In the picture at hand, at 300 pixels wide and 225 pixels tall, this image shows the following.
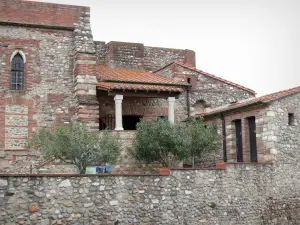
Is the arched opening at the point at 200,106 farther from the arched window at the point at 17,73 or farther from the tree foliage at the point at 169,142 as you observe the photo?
the arched window at the point at 17,73

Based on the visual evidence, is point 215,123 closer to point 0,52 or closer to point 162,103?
point 162,103

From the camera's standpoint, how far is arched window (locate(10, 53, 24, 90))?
2094 centimetres

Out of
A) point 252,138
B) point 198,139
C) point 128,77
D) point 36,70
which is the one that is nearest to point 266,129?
point 252,138

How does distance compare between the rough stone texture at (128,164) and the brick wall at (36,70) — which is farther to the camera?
the brick wall at (36,70)

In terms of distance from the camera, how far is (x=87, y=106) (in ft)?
67.6

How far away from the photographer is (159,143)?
18359 millimetres

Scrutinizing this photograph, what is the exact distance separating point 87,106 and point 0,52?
4540mm

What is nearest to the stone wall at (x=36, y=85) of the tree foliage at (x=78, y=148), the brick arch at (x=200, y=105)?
the tree foliage at (x=78, y=148)

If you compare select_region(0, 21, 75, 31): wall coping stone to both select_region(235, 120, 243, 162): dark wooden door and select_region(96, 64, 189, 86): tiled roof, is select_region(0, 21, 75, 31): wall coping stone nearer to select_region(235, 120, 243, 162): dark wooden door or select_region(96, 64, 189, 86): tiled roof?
select_region(96, 64, 189, 86): tiled roof

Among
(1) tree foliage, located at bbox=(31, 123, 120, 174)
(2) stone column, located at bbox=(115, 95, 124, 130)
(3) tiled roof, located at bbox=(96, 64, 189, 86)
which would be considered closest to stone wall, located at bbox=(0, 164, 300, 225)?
(1) tree foliage, located at bbox=(31, 123, 120, 174)

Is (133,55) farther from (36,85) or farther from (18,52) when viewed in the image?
(18,52)

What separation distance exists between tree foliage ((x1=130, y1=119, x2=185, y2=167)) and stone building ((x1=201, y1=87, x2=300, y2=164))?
2732mm

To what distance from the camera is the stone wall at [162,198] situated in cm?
1296

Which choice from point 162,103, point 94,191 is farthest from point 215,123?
point 94,191
